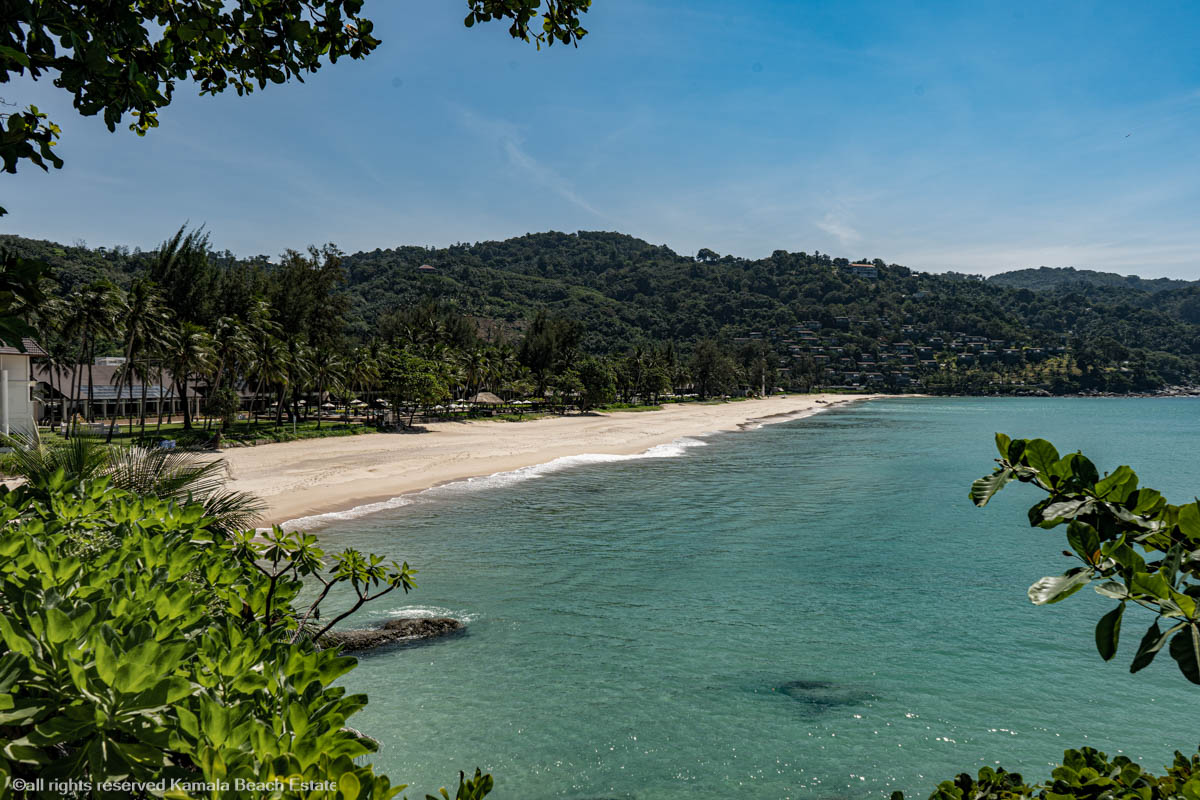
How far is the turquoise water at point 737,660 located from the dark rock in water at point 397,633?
0.39 meters

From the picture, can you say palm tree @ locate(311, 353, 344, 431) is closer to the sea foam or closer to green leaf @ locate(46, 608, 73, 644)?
the sea foam

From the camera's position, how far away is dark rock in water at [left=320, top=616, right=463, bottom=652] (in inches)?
432

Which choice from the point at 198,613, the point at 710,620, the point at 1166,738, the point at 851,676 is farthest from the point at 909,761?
the point at 198,613

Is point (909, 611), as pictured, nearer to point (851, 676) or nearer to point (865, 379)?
point (851, 676)

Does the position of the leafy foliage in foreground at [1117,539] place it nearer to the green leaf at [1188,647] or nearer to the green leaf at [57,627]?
the green leaf at [1188,647]

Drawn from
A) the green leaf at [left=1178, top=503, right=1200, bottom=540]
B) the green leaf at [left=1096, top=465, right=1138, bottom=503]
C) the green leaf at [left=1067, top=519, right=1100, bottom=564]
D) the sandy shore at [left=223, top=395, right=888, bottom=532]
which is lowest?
the sandy shore at [left=223, top=395, right=888, bottom=532]

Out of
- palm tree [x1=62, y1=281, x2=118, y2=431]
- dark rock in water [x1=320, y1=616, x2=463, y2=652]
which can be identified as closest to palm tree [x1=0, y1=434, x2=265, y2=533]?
dark rock in water [x1=320, y1=616, x2=463, y2=652]

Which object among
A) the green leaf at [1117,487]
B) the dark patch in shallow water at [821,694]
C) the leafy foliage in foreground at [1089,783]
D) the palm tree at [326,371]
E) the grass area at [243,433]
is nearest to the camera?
the green leaf at [1117,487]

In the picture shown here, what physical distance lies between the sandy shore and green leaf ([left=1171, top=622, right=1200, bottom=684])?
69.9 ft

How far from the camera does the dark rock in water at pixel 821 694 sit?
9.52 meters

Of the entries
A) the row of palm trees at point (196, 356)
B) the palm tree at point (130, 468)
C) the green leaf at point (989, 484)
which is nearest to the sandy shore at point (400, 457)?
the row of palm trees at point (196, 356)

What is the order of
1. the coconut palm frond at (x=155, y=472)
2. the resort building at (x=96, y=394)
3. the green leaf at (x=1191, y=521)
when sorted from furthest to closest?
the resort building at (x=96, y=394) → the coconut palm frond at (x=155, y=472) → the green leaf at (x=1191, y=521)

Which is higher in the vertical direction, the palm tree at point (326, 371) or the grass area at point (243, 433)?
the palm tree at point (326, 371)

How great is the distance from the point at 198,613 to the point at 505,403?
72.1m
